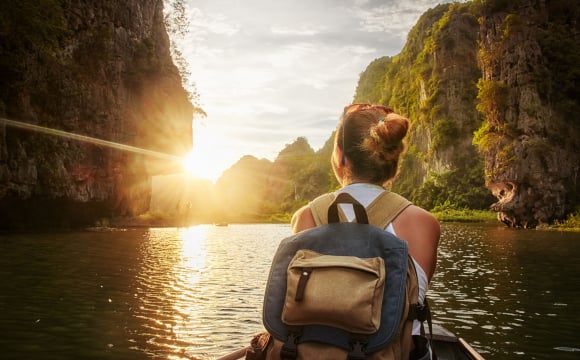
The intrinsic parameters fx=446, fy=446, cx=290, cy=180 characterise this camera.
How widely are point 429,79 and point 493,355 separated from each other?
247ft

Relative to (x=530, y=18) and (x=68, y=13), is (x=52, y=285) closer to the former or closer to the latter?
(x=68, y=13)

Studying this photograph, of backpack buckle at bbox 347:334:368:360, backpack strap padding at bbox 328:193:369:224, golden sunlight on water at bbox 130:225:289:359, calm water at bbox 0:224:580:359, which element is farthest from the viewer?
golden sunlight on water at bbox 130:225:289:359

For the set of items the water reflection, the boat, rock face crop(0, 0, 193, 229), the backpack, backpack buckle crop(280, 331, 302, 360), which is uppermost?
rock face crop(0, 0, 193, 229)

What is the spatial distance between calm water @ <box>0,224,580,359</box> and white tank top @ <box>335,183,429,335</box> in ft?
16.5

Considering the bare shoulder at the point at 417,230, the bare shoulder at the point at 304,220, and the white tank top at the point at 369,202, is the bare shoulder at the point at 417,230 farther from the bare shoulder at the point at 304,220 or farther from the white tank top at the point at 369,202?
the bare shoulder at the point at 304,220

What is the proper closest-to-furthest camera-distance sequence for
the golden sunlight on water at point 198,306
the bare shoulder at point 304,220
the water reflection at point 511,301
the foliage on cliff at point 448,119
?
the bare shoulder at point 304,220, the golden sunlight on water at point 198,306, the water reflection at point 511,301, the foliage on cliff at point 448,119

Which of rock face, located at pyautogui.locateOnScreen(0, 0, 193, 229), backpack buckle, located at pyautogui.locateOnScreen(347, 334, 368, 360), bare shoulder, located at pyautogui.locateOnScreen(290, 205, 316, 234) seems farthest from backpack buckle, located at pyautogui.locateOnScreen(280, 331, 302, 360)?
rock face, located at pyautogui.locateOnScreen(0, 0, 193, 229)

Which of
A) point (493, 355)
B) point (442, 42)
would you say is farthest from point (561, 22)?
point (493, 355)

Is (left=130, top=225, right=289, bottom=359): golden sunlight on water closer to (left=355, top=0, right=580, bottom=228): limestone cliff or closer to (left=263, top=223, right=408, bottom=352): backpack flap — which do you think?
(left=263, top=223, right=408, bottom=352): backpack flap

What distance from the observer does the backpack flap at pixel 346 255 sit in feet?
6.70

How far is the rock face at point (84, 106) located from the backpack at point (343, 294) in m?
25.8

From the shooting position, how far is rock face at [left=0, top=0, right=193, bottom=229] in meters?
25.0

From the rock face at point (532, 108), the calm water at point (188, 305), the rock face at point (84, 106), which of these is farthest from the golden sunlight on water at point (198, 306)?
the rock face at point (532, 108)

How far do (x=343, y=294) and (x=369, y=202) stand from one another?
1.86ft
